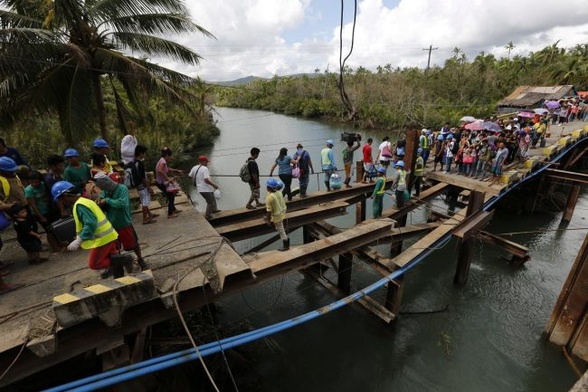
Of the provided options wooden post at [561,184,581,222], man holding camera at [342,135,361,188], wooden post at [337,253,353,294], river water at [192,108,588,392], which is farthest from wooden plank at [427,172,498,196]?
wooden post at [561,184,581,222]

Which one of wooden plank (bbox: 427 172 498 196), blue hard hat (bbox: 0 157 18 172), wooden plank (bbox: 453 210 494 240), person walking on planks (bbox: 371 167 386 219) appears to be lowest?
wooden plank (bbox: 453 210 494 240)

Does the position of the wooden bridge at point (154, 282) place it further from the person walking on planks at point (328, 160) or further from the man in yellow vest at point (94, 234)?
the person walking on planks at point (328, 160)

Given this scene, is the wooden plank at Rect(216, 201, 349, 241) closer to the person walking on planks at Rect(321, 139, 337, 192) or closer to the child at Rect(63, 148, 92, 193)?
the person walking on planks at Rect(321, 139, 337, 192)

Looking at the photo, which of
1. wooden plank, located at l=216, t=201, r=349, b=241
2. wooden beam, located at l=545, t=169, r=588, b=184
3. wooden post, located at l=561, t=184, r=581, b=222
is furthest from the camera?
wooden post, located at l=561, t=184, r=581, b=222

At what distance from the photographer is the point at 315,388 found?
6.37 m

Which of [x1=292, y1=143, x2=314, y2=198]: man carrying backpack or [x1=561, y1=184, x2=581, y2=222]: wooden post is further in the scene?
[x1=561, y1=184, x2=581, y2=222]: wooden post

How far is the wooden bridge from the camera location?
3.34m

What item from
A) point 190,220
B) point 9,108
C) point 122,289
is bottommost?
point 190,220

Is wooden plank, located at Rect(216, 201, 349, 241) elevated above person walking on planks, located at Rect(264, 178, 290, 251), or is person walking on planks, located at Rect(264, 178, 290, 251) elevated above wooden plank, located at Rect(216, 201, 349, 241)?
person walking on planks, located at Rect(264, 178, 290, 251)

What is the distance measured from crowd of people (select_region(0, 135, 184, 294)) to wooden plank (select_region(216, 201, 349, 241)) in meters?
1.72

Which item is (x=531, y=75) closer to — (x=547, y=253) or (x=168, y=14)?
(x=547, y=253)

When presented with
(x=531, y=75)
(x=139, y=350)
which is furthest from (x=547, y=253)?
(x=531, y=75)

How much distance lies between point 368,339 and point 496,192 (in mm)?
5853

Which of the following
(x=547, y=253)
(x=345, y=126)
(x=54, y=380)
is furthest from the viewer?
(x=345, y=126)
